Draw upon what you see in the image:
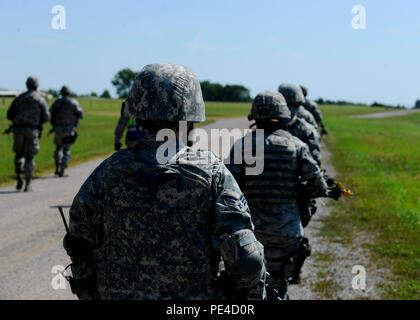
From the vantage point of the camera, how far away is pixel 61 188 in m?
11.9

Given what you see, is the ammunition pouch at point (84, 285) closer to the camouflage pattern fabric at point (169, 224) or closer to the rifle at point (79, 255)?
the rifle at point (79, 255)

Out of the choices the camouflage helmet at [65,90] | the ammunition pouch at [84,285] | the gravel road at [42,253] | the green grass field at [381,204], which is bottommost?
the green grass field at [381,204]

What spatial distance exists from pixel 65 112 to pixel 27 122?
7.48ft

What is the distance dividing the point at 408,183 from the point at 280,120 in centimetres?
1109

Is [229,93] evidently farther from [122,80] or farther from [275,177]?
[275,177]

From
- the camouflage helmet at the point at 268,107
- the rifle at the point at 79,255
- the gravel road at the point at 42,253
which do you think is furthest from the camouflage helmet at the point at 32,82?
the rifle at the point at 79,255

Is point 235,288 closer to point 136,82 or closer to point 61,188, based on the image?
point 136,82

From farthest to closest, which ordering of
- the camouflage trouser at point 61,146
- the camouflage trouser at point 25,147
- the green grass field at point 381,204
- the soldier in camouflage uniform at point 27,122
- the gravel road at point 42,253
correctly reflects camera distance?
the camouflage trouser at point 61,146
the camouflage trouser at point 25,147
the soldier in camouflage uniform at point 27,122
the green grass field at point 381,204
the gravel road at point 42,253

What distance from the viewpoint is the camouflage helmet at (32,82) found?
1113 cm

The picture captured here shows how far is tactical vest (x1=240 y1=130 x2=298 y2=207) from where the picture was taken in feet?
16.3

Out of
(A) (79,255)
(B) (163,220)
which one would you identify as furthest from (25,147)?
(B) (163,220)

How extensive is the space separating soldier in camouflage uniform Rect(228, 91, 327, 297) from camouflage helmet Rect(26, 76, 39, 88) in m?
7.16

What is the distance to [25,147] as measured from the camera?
11477 mm

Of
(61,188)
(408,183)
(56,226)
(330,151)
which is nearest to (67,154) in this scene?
(61,188)
